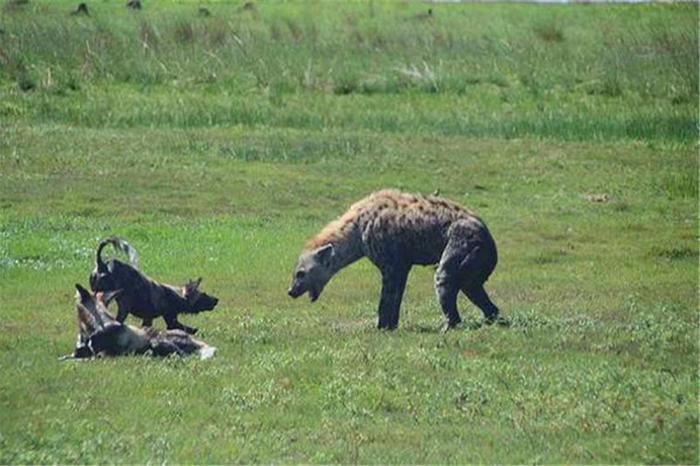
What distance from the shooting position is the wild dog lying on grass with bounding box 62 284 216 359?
12742 mm

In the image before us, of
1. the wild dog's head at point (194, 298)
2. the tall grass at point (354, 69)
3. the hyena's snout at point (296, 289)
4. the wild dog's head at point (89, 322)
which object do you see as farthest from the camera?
the tall grass at point (354, 69)

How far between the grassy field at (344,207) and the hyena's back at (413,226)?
69 centimetres

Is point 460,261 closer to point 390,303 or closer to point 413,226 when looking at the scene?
point 413,226

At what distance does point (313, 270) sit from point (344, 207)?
25.2ft

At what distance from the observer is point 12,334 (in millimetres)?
14164

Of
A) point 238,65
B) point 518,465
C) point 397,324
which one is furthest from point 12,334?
point 238,65

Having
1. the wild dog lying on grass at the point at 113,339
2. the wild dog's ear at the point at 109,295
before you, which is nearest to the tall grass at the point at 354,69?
the wild dog's ear at the point at 109,295

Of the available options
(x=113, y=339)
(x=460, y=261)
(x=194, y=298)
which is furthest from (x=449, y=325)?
(x=113, y=339)

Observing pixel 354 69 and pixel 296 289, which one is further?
pixel 354 69

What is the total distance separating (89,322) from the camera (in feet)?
42.0

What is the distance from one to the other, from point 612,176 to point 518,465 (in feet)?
52.6

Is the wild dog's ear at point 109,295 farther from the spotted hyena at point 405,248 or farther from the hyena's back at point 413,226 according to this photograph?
the hyena's back at point 413,226

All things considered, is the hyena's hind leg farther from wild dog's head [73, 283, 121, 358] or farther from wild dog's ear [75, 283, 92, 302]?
wild dog's ear [75, 283, 92, 302]

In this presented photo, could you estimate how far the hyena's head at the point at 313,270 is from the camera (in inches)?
595
